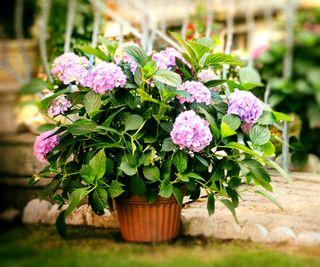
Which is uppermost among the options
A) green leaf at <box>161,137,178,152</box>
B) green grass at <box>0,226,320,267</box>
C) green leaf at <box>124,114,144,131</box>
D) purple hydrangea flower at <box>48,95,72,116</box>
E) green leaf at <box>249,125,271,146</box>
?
purple hydrangea flower at <box>48,95,72,116</box>

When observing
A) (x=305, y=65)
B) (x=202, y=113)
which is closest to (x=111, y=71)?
(x=202, y=113)

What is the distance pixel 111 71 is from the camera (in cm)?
176

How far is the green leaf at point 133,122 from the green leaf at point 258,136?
47 cm

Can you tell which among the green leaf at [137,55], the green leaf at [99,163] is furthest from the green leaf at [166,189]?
the green leaf at [137,55]

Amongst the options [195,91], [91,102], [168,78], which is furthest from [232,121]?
[91,102]

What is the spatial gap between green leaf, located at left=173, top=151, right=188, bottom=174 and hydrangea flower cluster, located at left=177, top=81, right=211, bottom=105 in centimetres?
21

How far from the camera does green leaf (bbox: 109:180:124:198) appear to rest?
1835 millimetres

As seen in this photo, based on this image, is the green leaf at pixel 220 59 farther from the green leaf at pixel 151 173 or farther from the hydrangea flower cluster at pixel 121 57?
the green leaf at pixel 151 173

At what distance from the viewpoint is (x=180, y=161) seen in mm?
1835

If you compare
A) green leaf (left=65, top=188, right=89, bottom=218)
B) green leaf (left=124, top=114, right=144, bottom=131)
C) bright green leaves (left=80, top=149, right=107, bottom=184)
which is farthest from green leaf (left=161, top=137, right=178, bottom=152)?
green leaf (left=65, top=188, right=89, bottom=218)

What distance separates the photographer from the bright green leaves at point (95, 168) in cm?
183

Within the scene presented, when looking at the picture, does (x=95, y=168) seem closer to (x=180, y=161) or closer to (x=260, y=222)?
(x=180, y=161)

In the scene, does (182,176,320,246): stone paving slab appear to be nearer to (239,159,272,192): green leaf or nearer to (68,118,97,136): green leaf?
(239,159,272,192): green leaf

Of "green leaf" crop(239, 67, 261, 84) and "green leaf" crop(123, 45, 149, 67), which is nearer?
"green leaf" crop(123, 45, 149, 67)
